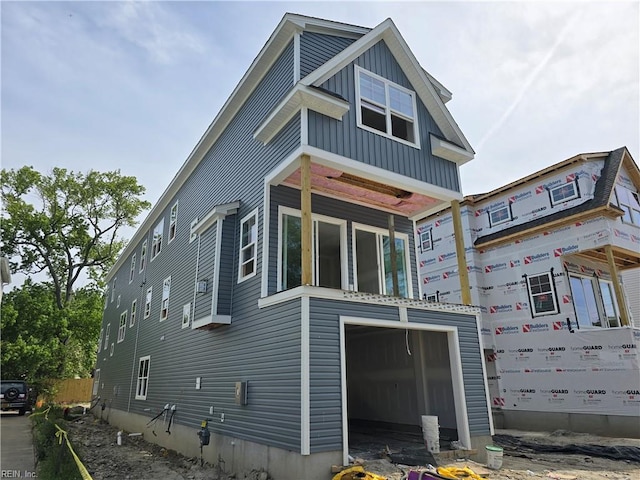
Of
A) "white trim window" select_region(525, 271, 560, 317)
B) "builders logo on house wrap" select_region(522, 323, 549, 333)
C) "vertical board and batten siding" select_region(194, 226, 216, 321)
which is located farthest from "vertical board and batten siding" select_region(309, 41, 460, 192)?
"builders logo on house wrap" select_region(522, 323, 549, 333)

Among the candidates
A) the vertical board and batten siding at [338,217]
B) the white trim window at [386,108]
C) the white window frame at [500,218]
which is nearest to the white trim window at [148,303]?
the vertical board and batten siding at [338,217]

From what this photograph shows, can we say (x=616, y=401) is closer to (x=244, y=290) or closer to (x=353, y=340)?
(x=353, y=340)

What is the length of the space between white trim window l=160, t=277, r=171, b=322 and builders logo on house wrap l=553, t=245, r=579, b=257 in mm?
14726

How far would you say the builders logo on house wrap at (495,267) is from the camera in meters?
17.3

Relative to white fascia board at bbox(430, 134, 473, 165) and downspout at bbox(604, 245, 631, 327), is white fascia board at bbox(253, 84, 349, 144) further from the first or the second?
downspout at bbox(604, 245, 631, 327)

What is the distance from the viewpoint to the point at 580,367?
14.0m

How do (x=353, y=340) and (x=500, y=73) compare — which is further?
(x=353, y=340)

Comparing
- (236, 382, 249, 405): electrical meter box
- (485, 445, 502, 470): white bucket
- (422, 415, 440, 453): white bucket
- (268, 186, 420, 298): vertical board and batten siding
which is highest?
(268, 186, 420, 298): vertical board and batten siding

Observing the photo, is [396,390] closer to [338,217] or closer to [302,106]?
[338,217]

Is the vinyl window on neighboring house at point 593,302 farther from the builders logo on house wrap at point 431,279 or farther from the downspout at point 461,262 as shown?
the downspout at point 461,262

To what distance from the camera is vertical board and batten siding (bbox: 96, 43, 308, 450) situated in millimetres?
7664

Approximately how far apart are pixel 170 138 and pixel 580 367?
16519 millimetres

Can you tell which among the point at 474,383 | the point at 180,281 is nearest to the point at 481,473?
the point at 474,383

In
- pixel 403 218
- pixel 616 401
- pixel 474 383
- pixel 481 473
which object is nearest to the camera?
pixel 481 473
